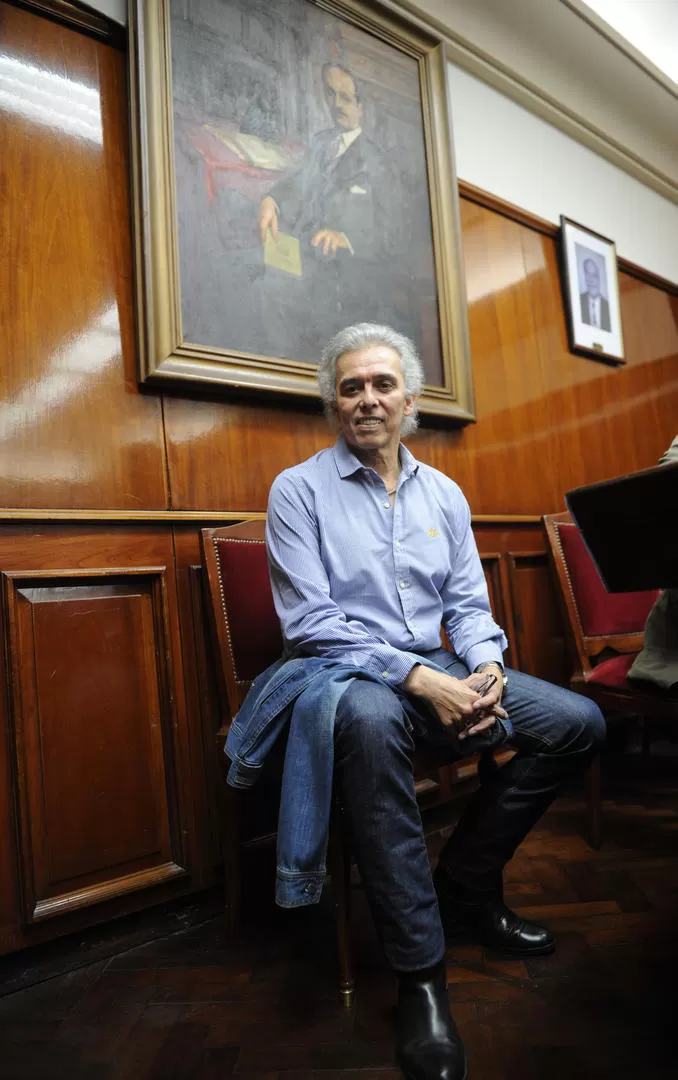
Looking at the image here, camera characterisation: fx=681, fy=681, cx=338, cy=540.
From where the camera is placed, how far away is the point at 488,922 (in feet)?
4.84

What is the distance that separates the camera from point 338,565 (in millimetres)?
1527

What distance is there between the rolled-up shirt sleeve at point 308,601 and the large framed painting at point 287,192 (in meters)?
0.53

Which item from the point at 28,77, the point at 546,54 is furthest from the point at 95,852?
the point at 546,54

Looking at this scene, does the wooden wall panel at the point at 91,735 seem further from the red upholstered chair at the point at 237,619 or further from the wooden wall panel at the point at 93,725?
the red upholstered chair at the point at 237,619

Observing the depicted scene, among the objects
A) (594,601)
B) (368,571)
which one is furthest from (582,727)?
(594,601)

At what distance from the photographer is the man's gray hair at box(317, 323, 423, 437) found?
174 cm

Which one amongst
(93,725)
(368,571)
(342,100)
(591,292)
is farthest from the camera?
(591,292)

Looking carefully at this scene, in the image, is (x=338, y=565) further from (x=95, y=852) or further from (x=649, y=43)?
(x=649, y=43)

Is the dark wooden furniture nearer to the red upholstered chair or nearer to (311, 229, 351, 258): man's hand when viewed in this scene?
the red upholstered chair

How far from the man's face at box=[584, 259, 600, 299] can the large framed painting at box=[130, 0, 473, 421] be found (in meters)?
1.00

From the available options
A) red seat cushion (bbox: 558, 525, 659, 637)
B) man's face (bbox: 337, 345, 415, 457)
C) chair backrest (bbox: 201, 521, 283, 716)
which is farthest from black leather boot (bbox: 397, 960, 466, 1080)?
red seat cushion (bbox: 558, 525, 659, 637)

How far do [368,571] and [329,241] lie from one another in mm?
1254

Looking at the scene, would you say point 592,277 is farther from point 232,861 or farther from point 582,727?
point 232,861

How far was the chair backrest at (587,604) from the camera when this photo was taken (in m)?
2.27
